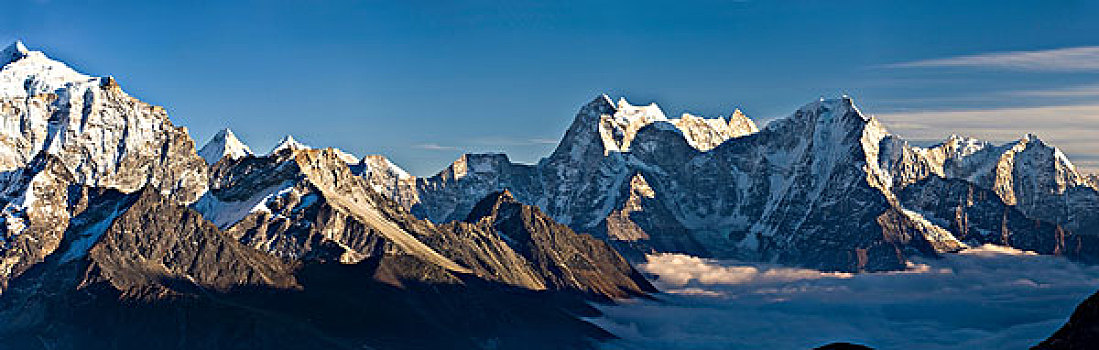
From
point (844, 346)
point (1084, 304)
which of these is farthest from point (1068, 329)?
point (844, 346)

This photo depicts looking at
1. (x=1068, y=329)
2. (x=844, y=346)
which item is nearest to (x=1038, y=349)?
(x=1068, y=329)

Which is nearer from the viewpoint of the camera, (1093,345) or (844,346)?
(1093,345)

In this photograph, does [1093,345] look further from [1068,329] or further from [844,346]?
[844,346]

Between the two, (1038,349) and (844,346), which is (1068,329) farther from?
(844,346)

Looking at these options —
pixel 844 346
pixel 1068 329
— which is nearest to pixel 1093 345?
pixel 1068 329

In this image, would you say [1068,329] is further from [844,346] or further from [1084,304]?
[844,346]

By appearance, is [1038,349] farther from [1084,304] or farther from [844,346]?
[844,346]
